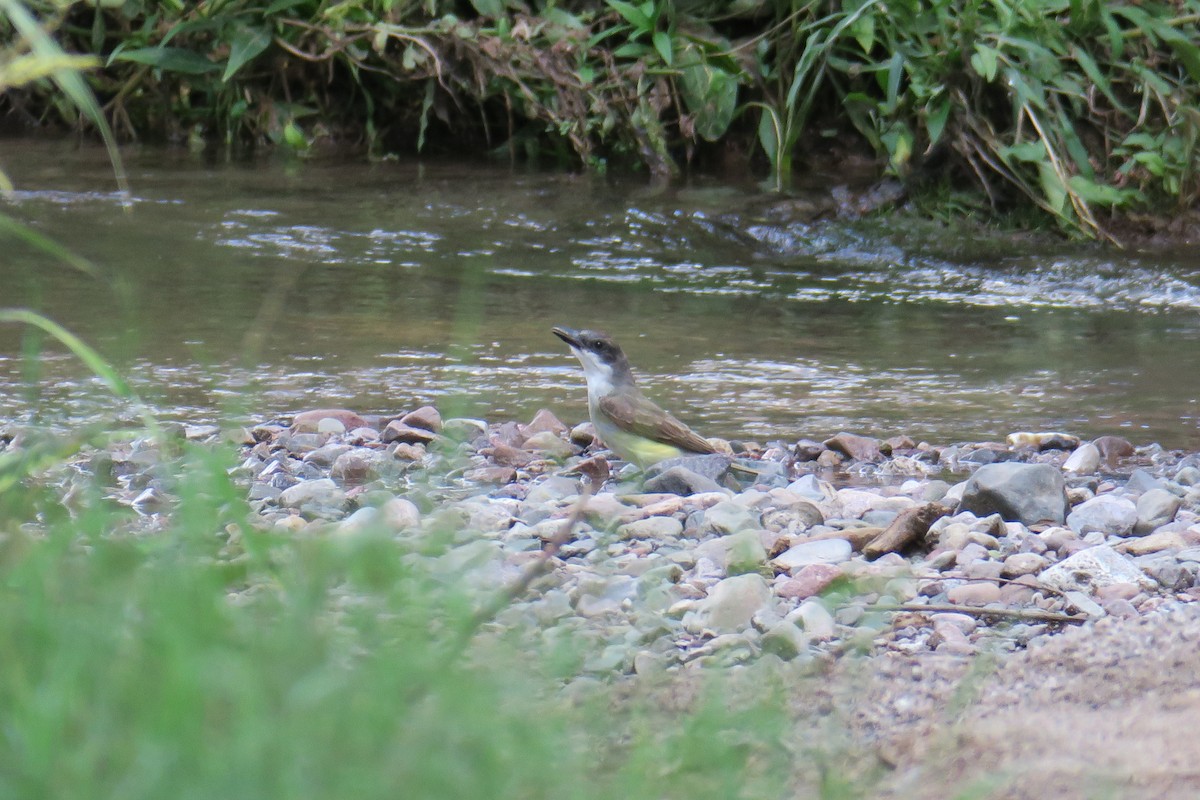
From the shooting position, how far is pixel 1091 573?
13.1ft

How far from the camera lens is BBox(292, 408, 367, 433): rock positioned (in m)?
6.08

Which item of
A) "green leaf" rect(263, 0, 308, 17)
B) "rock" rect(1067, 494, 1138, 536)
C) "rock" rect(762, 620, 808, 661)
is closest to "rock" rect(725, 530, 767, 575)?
"rock" rect(762, 620, 808, 661)

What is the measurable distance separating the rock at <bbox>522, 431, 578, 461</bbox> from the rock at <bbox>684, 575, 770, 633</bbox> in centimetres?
223

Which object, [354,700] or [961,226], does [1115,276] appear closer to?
[961,226]

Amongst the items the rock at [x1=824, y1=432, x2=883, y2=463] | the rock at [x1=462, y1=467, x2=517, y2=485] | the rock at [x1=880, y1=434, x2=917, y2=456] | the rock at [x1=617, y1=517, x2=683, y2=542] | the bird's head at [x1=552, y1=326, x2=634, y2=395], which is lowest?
the rock at [x1=880, y1=434, x2=917, y2=456]

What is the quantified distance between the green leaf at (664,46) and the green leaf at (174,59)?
3796 mm

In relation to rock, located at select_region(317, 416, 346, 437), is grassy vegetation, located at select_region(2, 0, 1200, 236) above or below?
above

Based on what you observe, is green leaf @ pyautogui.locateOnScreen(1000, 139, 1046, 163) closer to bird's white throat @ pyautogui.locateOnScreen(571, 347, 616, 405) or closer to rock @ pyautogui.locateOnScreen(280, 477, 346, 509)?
bird's white throat @ pyautogui.locateOnScreen(571, 347, 616, 405)

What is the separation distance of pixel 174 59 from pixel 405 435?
8.08m

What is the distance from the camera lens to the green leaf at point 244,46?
40.2 ft

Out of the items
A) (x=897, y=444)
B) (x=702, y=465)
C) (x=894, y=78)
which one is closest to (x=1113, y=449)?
(x=897, y=444)

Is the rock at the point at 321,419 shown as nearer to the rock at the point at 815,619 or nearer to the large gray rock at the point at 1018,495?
the large gray rock at the point at 1018,495

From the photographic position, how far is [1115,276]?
9.75 meters

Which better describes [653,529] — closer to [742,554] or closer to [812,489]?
[742,554]
